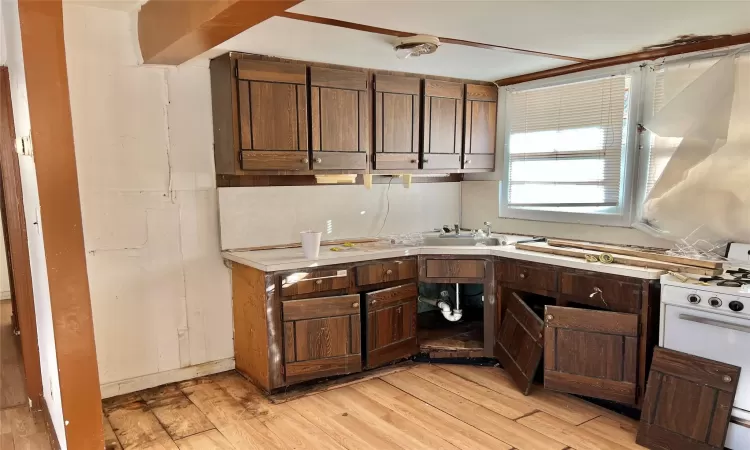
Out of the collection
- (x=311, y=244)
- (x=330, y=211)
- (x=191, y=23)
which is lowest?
(x=311, y=244)

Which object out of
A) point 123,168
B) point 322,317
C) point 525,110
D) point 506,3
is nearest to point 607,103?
point 525,110

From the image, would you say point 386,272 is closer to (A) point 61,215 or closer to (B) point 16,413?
(A) point 61,215

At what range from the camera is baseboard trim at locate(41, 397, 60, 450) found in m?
2.65

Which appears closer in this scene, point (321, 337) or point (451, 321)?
point (321, 337)

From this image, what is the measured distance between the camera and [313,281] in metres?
3.22

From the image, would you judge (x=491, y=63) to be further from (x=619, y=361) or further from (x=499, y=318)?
(x=619, y=361)

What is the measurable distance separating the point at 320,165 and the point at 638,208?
2.14 m

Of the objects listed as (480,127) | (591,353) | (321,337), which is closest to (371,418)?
(321,337)

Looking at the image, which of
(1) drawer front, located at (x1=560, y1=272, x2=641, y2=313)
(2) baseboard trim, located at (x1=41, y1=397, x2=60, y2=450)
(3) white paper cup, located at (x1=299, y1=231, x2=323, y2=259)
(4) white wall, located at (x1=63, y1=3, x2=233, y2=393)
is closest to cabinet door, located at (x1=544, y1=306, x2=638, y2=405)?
(1) drawer front, located at (x1=560, y1=272, x2=641, y2=313)

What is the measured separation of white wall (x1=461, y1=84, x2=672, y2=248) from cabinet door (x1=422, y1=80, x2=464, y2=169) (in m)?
0.41

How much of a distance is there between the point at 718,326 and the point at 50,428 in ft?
11.6

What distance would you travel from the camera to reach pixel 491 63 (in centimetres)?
354

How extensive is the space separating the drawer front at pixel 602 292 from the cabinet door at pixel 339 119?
160 cm

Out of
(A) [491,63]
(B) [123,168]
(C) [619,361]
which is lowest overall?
(C) [619,361]
